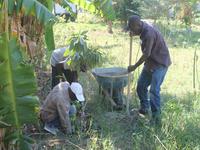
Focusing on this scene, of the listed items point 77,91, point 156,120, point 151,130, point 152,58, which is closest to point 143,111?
point 156,120

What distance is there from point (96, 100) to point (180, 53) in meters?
5.96

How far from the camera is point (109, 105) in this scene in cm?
748

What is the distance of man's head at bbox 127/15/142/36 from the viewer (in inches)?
247

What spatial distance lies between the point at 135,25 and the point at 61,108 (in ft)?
5.32

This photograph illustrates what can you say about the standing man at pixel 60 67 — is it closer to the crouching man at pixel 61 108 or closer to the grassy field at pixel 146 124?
the grassy field at pixel 146 124

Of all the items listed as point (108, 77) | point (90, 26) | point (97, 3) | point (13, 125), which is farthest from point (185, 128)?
point (90, 26)

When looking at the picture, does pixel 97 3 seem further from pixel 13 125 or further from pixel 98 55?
pixel 13 125

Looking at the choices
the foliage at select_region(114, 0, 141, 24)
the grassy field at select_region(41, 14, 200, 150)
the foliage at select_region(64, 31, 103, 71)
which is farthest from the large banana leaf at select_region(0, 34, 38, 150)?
the foliage at select_region(114, 0, 141, 24)

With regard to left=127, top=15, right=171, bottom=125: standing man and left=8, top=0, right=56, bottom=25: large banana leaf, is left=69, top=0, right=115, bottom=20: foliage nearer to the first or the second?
left=127, top=15, right=171, bottom=125: standing man

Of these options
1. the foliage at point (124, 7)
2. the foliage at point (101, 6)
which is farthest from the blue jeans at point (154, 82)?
the foliage at point (124, 7)

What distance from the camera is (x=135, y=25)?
633cm

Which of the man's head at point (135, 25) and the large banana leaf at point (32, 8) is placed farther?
the man's head at point (135, 25)

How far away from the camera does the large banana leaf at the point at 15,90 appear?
13.8 ft

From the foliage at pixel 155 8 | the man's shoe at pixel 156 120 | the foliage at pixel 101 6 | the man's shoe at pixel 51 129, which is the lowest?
the man's shoe at pixel 51 129
